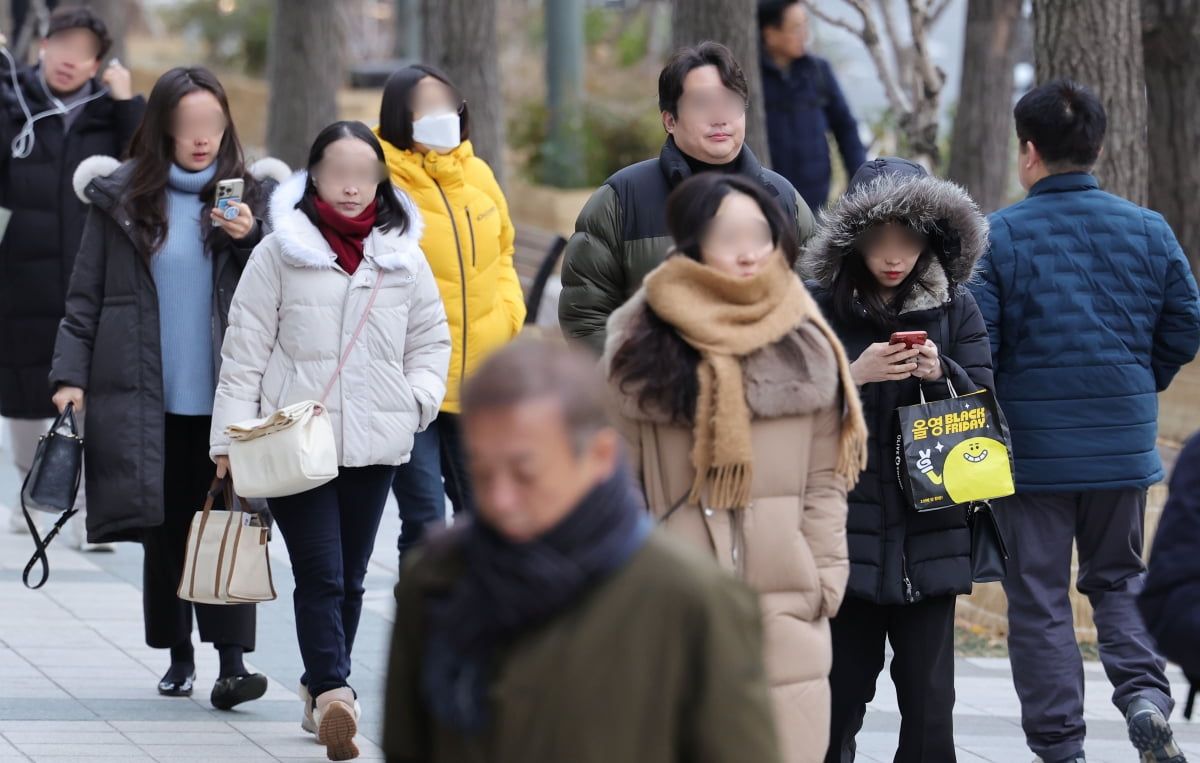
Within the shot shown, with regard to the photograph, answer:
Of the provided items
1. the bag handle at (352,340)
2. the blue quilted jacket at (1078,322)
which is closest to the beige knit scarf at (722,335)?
the bag handle at (352,340)

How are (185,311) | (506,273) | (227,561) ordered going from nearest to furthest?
1. (227,561)
2. (185,311)
3. (506,273)

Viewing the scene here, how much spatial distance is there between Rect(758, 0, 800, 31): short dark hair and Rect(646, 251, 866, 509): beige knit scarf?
19.3 ft

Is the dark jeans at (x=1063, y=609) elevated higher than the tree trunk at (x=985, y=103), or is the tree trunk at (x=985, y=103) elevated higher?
the tree trunk at (x=985, y=103)

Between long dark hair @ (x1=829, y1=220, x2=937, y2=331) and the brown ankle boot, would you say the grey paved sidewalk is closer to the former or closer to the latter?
the brown ankle boot

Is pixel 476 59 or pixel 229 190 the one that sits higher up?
pixel 476 59

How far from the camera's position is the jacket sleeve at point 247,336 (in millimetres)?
5145

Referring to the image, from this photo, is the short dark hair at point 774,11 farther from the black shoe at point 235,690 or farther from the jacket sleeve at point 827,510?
the jacket sleeve at point 827,510

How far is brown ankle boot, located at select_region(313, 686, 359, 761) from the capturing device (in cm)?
504

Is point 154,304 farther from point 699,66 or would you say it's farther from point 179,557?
point 699,66

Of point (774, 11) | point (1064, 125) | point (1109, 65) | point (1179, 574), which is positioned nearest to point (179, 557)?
point (1064, 125)

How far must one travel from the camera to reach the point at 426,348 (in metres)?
5.37

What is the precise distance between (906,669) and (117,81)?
4.48 metres

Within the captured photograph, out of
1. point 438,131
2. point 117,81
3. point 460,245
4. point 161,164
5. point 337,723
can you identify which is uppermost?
point 117,81

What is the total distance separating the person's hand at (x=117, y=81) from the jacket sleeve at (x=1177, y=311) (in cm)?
429
